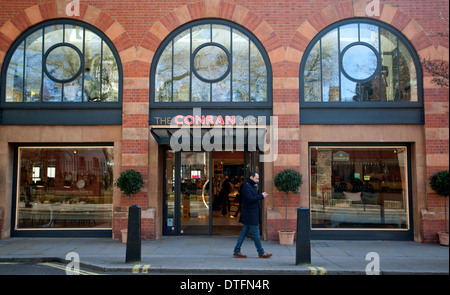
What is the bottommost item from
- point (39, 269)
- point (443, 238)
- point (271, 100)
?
point (39, 269)

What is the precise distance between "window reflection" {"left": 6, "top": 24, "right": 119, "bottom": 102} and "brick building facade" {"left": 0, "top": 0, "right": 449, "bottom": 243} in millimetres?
296

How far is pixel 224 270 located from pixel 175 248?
257 centimetres

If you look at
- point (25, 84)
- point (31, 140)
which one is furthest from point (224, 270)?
point (25, 84)

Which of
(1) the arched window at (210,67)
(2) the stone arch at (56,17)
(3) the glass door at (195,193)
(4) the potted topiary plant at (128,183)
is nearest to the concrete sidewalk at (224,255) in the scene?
(3) the glass door at (195,193)

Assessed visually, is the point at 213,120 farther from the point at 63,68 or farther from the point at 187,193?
the point at 63,68

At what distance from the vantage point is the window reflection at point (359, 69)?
36.8 ft

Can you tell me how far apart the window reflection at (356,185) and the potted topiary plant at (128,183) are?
515 cm

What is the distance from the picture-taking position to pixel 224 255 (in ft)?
29.0

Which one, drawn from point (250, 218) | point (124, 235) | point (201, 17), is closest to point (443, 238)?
point (250, 218)

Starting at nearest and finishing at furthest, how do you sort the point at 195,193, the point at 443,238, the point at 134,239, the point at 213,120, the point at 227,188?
the point at 134,239 → the point at 443,238 → the point at 213,120 → the point at 195,193 → the point at 227,188

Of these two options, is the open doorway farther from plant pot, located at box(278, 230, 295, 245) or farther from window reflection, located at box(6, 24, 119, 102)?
window reflection, located at box(6, 24, 119, 102)

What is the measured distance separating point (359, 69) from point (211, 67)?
448 centimetres

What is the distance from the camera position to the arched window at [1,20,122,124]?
11406 mm
